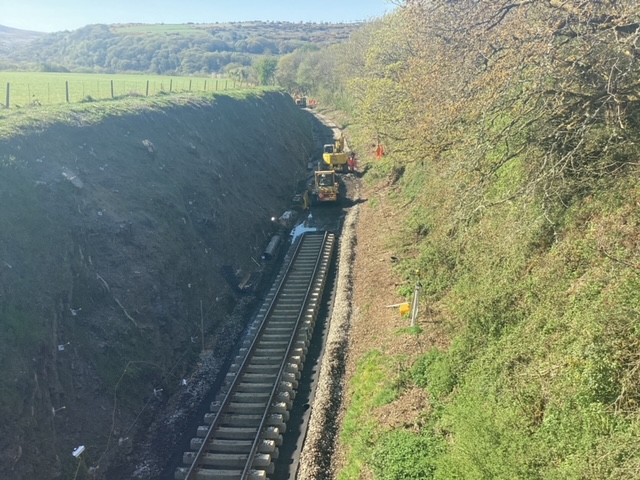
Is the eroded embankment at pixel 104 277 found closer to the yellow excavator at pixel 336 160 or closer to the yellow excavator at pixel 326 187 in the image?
the yellow excavator at pixel 326 187

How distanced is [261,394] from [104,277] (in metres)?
6.45

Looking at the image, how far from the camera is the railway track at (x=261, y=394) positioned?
36.7 feet

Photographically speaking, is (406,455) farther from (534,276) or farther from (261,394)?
(261,394)

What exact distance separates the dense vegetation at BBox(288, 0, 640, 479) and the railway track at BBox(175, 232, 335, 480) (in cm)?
224

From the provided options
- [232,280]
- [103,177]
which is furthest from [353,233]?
[103,177]

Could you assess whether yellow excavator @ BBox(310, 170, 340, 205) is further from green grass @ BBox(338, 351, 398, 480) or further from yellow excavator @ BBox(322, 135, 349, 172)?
green grass @ BBox(338, 351, 398, 480)

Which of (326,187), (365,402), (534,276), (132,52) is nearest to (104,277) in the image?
(365,402)

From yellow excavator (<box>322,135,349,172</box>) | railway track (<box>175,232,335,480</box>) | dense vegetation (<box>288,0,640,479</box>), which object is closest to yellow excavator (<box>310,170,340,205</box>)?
yellow excavator (<box>322,135,349,172</box>)

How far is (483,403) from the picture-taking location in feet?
28.7

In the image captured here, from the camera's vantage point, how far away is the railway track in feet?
36.7

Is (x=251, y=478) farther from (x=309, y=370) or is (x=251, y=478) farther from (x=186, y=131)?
(x=186, y=131)

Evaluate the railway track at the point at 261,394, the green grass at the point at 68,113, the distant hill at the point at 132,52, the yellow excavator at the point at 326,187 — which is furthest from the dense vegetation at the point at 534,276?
the distant hill at the point at 132,52

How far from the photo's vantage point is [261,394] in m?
13.3

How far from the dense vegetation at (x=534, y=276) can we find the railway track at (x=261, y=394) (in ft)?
7.34
